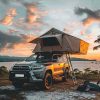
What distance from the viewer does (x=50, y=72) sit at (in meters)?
16.2

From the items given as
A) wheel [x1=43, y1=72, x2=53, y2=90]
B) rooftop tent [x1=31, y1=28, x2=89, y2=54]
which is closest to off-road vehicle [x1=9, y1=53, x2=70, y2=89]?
wheel [x1=43, y1=72, x2=53, y2=90]

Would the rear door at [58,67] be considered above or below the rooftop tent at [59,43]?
below

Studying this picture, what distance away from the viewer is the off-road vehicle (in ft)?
49.6

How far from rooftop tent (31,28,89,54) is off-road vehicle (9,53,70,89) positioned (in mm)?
687

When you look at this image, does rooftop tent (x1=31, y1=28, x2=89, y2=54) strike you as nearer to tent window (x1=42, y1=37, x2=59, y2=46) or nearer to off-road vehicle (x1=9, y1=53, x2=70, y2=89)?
tent window (x1=42, y1=37, x2=59, y2=46)

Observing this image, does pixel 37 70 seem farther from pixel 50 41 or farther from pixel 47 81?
pixel 50 41

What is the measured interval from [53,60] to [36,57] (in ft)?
3.35

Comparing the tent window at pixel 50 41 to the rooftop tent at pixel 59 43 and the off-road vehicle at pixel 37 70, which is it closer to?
the rooftop tent at pixel 59 43

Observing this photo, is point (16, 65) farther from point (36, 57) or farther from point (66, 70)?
point (66, 70)

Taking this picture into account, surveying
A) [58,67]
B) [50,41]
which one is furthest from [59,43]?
[58,67]

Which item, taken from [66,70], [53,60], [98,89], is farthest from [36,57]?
[98,89]

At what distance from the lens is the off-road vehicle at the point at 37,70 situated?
15.1 m

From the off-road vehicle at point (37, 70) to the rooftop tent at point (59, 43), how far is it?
2.25ft

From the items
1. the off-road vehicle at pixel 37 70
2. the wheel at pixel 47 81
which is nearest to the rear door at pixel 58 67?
the off-road vehicle at pixel 37 70
